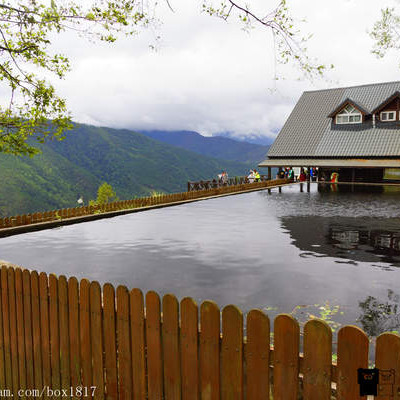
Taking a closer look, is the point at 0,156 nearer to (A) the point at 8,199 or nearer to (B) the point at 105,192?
(A) the point at 8,199

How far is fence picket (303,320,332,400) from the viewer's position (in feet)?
8.30

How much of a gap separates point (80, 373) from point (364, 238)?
36.1 ft

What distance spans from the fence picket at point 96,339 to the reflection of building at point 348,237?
787 cm

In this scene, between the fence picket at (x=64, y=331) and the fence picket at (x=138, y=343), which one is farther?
the fence picket at (x=64, y=331)

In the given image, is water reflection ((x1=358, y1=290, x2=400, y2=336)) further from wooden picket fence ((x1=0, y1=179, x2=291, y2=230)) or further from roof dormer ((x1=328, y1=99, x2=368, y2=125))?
roof dormer ((x1=328, y1=99, x2=368, y2=125))

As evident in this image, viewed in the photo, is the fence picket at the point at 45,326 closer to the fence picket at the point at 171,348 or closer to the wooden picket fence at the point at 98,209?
the fence picket at the point at 171,348

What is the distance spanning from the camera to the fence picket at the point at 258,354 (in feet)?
9.04

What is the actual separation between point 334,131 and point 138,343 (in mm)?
41654

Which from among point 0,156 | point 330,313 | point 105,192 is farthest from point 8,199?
point 330,313

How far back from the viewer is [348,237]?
Answer: 507 inches

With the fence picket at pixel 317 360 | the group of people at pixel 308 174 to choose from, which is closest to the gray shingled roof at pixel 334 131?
the group of people at pixel 308 174

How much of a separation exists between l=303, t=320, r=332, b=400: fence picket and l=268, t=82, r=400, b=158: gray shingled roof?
3760cm

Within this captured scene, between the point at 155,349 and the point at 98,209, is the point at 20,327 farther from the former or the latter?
the point at 98,209

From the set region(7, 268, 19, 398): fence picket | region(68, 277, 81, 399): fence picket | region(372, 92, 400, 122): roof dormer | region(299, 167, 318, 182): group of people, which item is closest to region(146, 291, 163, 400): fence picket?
region(68, 277, 81, 399): fence picket
